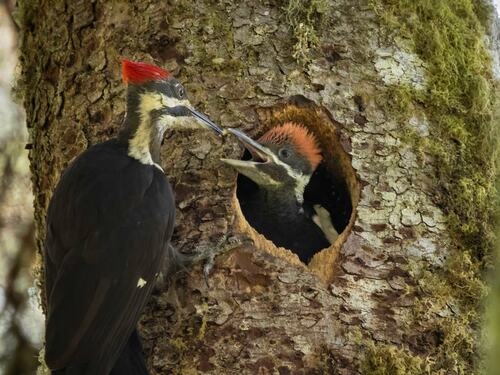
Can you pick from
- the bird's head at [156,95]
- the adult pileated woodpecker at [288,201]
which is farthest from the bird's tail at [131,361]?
the adult pileated woodpecker at [288,201]

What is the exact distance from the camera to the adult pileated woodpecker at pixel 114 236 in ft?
9.18

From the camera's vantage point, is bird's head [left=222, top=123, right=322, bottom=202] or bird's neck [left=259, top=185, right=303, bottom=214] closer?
bird's head [left=222, top=123, right=322, bottom=202]

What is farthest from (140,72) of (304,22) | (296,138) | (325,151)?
(325,151)

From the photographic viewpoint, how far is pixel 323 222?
13.7ft

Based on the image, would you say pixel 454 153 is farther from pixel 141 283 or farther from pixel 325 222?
pixel 141 283

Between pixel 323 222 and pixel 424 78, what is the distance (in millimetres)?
1014

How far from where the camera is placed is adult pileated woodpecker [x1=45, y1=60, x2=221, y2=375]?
2.80 meters

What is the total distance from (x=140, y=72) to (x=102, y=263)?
2.23 ft

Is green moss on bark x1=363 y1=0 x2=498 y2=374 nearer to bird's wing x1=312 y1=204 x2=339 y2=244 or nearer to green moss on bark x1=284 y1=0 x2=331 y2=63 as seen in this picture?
green moss on bark x1=284 y1=0 x2=331 y2=63

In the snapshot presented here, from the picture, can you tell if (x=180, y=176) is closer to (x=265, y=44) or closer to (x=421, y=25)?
(x=265, y=44)

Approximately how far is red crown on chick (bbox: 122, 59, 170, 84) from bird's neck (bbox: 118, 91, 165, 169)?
0.08m

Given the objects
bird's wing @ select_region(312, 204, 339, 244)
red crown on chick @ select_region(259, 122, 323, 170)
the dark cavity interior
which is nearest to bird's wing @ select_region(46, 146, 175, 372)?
red crown on chick @ select_region(259, 122, 323, 170)

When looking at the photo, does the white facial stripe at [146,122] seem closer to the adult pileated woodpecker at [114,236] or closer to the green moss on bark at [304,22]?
the adult pileated woodpecker at [114,236]

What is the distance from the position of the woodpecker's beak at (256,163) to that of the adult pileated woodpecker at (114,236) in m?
0.14
